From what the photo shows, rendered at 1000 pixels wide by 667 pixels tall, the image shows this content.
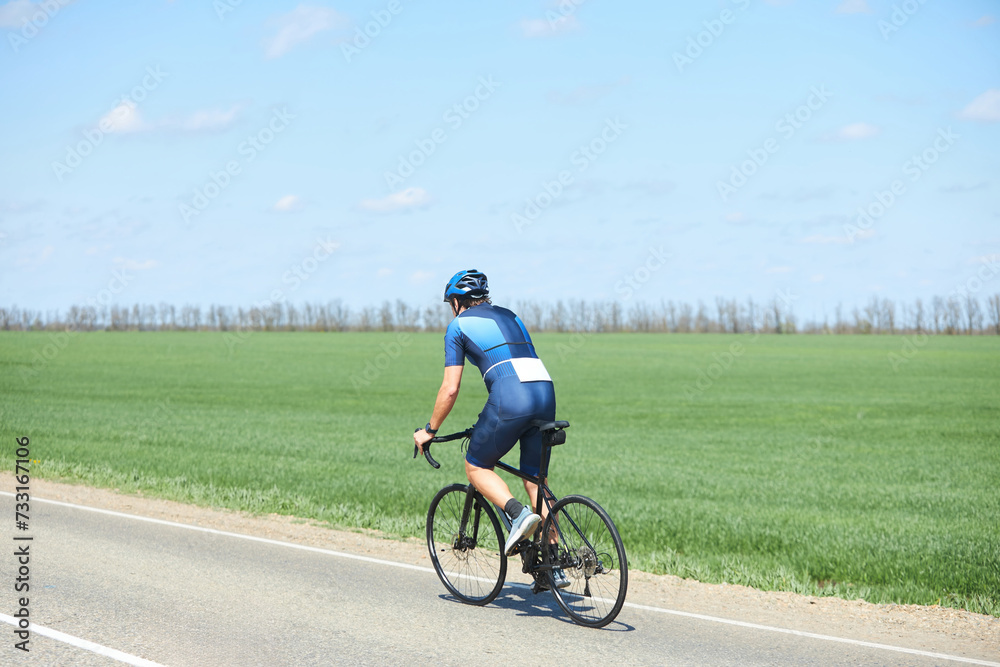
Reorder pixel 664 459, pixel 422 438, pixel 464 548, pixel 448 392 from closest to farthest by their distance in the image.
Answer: pixel 448 392 → pixel 422 438 → pixel 464 548 → pixel 664 459

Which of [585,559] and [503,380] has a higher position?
[503,380]

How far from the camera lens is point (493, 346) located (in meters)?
6.38

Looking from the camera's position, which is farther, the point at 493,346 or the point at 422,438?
the point at 422,438

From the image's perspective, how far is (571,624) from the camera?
Result: 21.2 feet

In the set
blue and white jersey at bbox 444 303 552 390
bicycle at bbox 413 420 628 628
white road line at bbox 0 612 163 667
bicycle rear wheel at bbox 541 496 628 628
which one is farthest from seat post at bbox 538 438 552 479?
white road line at bbox 0 612 163 667

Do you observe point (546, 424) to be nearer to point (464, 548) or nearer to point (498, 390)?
point (498, 390)

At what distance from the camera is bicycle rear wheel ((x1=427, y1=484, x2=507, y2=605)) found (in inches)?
281

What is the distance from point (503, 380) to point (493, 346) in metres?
0.26

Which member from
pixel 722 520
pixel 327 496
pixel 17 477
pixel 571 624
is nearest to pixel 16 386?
pixel 17 477

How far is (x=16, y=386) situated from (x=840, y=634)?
38573 millimetres

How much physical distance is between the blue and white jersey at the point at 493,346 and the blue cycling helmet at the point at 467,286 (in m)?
0.15

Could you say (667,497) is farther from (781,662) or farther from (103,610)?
(103,610)

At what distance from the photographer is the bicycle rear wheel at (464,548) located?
7.14m

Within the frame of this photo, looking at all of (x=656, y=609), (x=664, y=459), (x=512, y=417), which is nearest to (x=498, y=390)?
(x=512, y=417)
